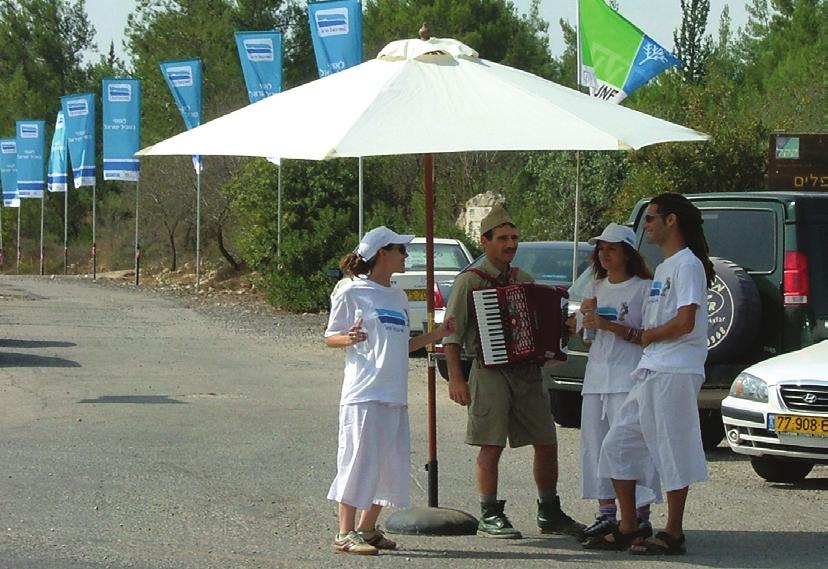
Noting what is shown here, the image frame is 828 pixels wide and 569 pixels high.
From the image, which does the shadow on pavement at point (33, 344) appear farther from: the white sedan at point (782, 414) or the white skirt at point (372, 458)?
the white skirt at point (372, 458)

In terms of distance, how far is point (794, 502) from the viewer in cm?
1060

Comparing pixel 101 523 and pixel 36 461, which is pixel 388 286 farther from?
pixel 36 461

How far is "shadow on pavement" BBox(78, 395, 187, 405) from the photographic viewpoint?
16.1 m

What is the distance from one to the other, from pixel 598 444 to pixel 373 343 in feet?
4.59

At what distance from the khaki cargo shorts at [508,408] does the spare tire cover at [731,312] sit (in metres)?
3.14

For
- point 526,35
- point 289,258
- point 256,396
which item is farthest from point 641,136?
point 526,35

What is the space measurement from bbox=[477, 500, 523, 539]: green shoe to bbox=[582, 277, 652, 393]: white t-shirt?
0.85 meters

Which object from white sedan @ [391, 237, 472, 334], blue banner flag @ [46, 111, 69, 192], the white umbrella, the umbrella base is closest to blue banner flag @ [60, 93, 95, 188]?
blue banner flag @ [46, 111, 69, 192]

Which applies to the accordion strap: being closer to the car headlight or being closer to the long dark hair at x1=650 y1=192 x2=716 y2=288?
the long dark hair at x1=650 y1=192 x2=716 y2=288

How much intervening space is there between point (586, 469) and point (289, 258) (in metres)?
26.8

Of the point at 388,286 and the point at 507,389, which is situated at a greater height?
the point at 388,286

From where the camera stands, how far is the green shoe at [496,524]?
8.81m

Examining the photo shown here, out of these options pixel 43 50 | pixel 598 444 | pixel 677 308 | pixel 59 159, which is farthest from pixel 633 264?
pixel 43 50

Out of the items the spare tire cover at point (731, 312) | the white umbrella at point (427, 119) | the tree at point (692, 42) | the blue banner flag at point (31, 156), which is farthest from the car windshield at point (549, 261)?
the blue banner flag at point (31, 156)
